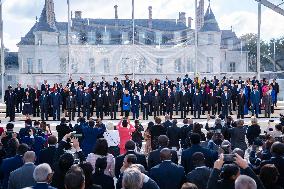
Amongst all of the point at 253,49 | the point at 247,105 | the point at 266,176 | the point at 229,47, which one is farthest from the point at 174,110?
the point at 253,49

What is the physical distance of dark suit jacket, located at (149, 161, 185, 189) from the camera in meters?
8.35

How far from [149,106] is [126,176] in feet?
72.3

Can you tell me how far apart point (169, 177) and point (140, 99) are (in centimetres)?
1940

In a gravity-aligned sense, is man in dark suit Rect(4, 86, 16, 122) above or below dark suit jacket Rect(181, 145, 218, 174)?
above

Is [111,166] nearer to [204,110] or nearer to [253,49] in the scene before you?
[204,110]

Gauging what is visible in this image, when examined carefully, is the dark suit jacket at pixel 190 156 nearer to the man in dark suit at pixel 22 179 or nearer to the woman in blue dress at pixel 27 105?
the man in dark suit at pixel 22 179

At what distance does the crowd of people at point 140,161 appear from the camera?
274 inches

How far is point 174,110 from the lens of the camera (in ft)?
97.0

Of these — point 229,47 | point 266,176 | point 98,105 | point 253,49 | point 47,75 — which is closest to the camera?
point 266,176

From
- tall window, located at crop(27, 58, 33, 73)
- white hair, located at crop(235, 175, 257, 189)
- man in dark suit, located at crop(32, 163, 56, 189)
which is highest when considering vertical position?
tall window, located at crop(27, 58, 33, 73)

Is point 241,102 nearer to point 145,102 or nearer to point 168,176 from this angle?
point 145,102

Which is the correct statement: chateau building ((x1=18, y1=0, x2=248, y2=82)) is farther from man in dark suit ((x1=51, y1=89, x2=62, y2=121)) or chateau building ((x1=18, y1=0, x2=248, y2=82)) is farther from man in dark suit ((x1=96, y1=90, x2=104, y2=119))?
man in dark suit ((x1=51, y1=89, x2=62, y2=121))

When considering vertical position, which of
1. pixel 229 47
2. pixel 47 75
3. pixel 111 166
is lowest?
pixel 111 166

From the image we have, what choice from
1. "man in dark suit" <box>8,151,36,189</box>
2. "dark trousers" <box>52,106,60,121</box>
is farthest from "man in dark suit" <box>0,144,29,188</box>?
"dark trousers" <box>52,106,60,121</box>
